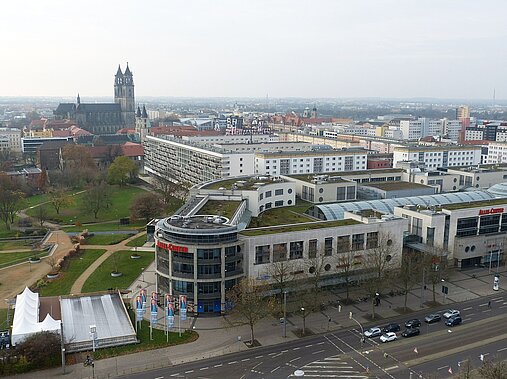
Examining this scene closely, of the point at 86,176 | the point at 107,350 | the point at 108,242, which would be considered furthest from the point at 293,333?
the point at 86,176

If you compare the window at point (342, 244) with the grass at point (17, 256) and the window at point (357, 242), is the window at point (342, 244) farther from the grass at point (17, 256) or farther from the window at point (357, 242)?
the grass at point (17, 256)

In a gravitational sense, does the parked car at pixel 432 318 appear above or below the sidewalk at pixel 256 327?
above

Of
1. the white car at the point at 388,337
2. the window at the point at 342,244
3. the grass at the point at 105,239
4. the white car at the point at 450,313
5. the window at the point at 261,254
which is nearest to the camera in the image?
the white car at the point at 388,337

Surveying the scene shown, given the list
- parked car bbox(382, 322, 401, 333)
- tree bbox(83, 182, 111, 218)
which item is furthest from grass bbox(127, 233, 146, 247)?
parked car bbox(382, 322, 401, 333)

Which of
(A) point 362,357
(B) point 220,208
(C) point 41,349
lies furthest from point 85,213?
(A) point 362,357

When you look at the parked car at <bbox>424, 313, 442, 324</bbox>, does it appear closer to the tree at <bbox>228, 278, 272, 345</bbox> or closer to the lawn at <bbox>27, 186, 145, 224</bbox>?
the tree at <bbox>228, 278, 272, 345</bbox>

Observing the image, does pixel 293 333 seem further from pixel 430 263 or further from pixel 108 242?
pixel 108 242

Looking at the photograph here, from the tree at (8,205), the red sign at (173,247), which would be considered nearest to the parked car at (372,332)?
the red sign at (173,247)
